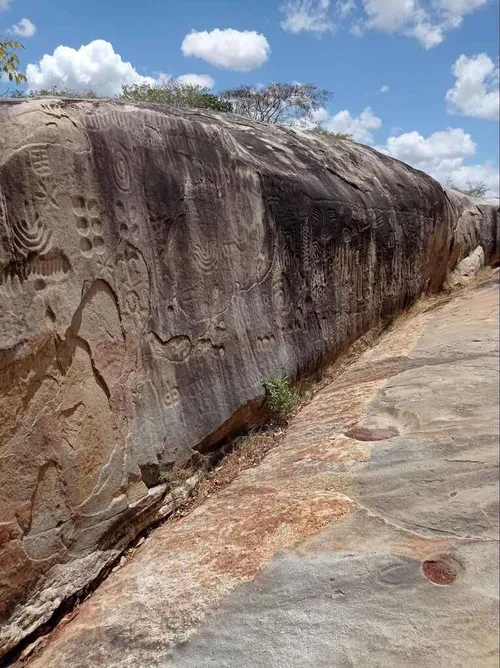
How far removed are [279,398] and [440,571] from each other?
2.25 meters

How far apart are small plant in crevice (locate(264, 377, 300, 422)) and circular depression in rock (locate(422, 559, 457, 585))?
7.07 ft

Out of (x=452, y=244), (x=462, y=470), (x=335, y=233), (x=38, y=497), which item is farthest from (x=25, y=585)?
(x=452, y=244)

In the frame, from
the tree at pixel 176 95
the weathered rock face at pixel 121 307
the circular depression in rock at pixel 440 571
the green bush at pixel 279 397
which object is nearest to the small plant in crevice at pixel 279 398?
the green bush at pixel 279 397

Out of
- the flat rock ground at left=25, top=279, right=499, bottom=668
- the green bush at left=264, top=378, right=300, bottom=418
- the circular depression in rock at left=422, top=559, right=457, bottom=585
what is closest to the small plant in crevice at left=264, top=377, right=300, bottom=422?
the green bush at left=264, top=378, right=300, bottom=418

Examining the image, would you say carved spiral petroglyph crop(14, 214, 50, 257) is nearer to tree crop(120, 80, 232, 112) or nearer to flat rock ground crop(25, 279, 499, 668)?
flat rock ground crop(25, 279, 499, 668)

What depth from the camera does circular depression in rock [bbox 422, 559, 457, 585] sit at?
252cm

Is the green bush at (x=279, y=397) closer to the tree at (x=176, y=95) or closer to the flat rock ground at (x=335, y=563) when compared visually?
the flat rock ground at (x=335, y=563)

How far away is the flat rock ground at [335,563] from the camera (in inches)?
92.7

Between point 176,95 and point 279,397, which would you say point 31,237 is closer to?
point 279,397

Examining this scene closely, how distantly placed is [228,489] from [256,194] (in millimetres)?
2201

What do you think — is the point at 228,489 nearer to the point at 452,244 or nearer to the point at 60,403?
the point at 60,403

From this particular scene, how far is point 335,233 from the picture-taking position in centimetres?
578

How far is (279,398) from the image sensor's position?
4.70 meters

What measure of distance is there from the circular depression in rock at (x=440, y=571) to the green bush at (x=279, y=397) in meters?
2.15
